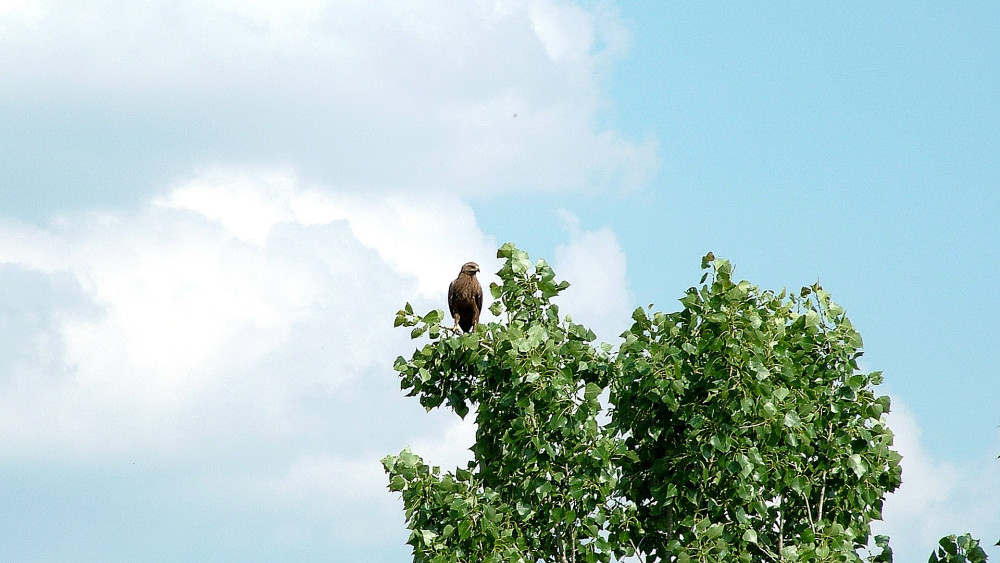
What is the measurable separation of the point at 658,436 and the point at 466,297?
3.84 metres

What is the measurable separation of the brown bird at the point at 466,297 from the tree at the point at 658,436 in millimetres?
1966

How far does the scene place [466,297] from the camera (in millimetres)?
15727

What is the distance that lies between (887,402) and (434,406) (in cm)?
519

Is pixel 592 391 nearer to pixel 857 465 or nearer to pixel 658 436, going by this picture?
pixel 658 436

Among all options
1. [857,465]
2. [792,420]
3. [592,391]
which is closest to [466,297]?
[592,391]

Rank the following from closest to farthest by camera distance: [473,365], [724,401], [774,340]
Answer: [724,401] < [774,340] < [473,365]

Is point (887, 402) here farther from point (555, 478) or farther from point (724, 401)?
point (555, 478)

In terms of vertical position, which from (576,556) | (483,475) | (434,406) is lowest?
(576,556)

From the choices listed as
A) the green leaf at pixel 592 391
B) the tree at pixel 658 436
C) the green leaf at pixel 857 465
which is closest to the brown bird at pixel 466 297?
the tree at pixel 658 436

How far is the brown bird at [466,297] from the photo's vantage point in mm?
15734

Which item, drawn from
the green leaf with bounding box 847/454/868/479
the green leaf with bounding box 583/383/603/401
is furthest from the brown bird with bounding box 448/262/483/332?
the green leaf with bounding box 847/454/868/479

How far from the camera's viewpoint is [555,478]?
1234 centimetres

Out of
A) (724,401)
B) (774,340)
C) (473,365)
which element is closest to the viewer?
(724,401)

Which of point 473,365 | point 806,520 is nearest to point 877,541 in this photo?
point 806,520
